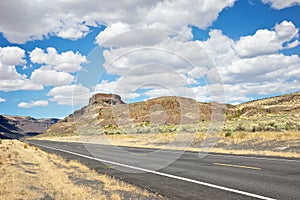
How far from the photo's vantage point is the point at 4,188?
8.38 meters

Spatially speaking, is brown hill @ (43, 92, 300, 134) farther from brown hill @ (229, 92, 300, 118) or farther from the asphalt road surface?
the asphalt road surface

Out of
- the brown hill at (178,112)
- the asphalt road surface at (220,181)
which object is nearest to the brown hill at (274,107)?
the brown hill at (178,112)

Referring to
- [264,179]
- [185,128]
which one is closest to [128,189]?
[264,179]

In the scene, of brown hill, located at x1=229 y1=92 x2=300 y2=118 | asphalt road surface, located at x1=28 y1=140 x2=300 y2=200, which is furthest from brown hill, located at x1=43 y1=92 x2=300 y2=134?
asphalt road surface, located at x1=28 y1=140 x2=300 y2=200

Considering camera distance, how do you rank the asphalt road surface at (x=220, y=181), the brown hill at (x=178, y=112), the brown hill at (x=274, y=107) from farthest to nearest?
the brown hill at (x=178, y=112) < the brown hill at (x=274, y=107) < the asphalt road surface at (x=220, y=181)

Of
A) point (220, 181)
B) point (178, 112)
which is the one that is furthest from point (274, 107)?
point (220, 181)

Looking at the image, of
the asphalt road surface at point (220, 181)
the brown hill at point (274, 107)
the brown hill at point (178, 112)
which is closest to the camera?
the asphalt road surface at point (220, 181)

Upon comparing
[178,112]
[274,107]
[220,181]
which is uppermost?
[178,112]

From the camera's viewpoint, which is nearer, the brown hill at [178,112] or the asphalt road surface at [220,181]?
the asphalt road surface at [220,181]

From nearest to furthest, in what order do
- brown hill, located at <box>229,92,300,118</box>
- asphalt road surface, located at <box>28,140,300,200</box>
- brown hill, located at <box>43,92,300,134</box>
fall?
asphalt road surface, located at <box>28,140,300,200</box>
brown hill, located at <box>229,92,300,118</box>
brown hill, located at <box>43,92,300,134</box>

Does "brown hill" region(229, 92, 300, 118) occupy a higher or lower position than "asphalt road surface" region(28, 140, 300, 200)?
higher

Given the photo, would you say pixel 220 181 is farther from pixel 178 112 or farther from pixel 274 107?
pixel 178 112

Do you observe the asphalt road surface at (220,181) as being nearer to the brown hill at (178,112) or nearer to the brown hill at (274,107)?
the brown hill at (274,107)

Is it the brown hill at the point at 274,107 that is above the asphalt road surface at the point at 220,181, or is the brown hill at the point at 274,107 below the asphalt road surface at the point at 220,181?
above
